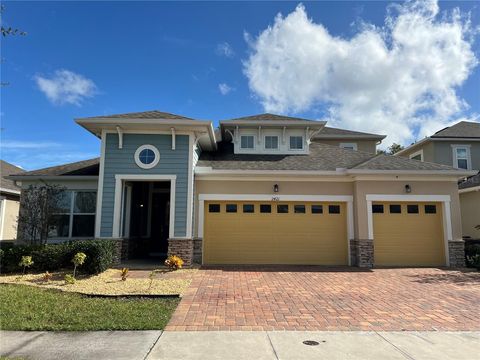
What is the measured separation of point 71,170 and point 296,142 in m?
9.75

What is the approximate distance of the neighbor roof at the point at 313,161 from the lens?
1345 centimetres

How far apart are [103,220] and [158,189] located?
4347 millimetres

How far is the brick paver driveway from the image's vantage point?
6.18 metres

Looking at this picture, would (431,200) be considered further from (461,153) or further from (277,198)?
(461,153)

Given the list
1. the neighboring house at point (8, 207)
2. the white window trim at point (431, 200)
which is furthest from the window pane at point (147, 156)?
the neighboring house at point (8, 207)

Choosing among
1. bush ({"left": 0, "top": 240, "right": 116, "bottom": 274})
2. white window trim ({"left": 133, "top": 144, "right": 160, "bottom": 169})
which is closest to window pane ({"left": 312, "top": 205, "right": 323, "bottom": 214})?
white window trim ({"left": 133, "top": 144, "right": 160, "bottom": 169})

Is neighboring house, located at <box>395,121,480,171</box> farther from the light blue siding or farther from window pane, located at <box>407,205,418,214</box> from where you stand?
the light blue siding

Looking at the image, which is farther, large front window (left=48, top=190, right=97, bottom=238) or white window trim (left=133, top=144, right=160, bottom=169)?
large front window (left=48, top=190, right=97, bottom=238)

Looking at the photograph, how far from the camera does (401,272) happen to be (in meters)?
11.7

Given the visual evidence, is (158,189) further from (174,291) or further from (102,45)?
(174,291)

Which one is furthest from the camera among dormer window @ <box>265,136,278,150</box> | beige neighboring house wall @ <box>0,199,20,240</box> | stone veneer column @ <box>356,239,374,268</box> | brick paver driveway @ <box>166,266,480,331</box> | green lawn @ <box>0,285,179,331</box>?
beige neighboring house wall @ <box>0,199,20,240</box>

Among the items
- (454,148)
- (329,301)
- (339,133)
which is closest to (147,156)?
(329,301)

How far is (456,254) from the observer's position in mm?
12969

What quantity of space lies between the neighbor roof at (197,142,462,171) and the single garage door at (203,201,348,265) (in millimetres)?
1464
